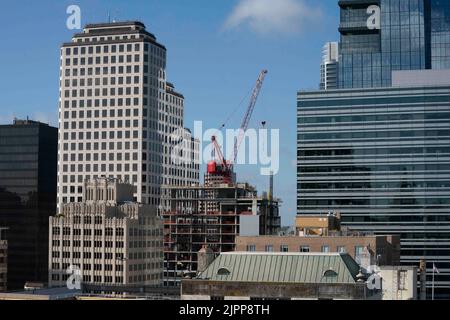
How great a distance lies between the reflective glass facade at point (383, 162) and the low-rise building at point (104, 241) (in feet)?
139

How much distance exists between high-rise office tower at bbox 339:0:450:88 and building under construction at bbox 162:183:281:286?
42196 millimetres

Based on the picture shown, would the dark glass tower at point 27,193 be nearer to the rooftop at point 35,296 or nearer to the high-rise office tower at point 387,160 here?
the high-rise office tower at point 387,160

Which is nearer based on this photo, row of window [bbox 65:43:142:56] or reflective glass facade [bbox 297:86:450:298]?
reflective glass facade [bbox 297:86:450:298]

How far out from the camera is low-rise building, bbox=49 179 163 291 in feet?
366

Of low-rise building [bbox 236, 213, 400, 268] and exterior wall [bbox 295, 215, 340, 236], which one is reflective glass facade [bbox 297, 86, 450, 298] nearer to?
exterior wall [bbox 295, 215, 340, 236]

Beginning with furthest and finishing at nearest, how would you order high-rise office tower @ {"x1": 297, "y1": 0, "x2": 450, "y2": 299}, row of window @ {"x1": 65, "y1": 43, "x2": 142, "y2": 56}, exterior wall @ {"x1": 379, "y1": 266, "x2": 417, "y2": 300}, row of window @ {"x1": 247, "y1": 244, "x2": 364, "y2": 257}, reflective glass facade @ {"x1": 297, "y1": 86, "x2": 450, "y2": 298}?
row of window @ {"x1": 65, "y1": 43, "x2": 142, "y2": 56}
reflective glass facade @ {"x1": 297, "y1": 86, "x2": 450, "y2": 298}
high-rise office tower @ {"x1": 297, "y1": 0, "x2": 450, "y2": 299}
row of window @ {"x1": 247, "y1": 244, "x2": 364, "y2": 257}
exterior wall @ {"x1": 379, "y1": 266, "x2": 417, "y2": 300}

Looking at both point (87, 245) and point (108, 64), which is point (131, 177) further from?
point (87, 245)

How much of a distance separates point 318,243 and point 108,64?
85120 millimetres

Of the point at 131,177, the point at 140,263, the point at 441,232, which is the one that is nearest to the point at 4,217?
the point at 131,177

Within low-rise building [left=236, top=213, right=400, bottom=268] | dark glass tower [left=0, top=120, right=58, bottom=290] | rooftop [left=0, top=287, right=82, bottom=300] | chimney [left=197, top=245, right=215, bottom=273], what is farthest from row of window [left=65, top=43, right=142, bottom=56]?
chimney [left=197, top=245, right=215, bottom=273]

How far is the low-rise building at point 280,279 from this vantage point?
139 feet

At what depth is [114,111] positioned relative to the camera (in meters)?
149

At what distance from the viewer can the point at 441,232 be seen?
143m

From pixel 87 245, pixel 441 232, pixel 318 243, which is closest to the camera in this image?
pixel 318 243
